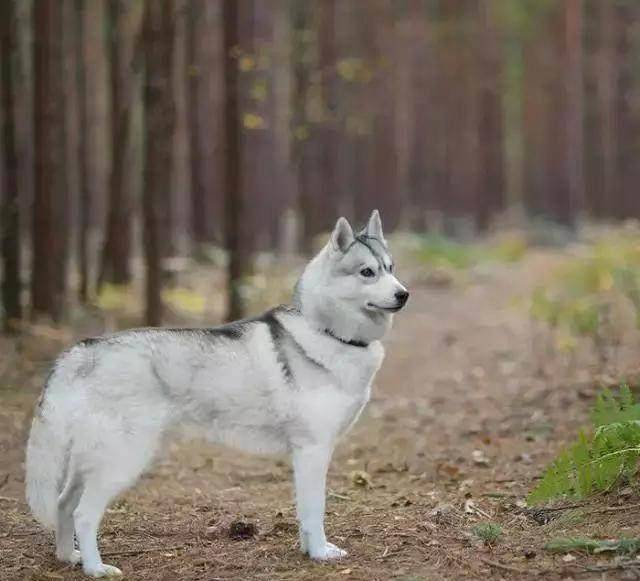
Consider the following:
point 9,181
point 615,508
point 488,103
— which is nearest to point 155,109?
point 9,181

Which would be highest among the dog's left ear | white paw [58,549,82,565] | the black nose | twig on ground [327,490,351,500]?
the dog's left ear

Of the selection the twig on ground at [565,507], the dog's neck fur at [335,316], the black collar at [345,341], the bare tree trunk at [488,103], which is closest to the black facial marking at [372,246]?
the dog's neck fur at [335,316]

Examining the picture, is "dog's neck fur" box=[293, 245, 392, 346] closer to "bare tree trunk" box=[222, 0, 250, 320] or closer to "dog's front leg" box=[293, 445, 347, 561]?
"dog's front leg" box=[293, 445, 347, 561]

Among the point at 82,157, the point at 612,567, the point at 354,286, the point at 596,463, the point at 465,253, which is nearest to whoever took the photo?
the point at 612,567

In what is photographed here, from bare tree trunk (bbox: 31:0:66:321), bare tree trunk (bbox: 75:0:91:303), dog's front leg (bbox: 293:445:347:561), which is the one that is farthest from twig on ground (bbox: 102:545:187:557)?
bare tree trunk (bbox: 75:0:91:303)

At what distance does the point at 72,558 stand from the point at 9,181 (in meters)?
7.05

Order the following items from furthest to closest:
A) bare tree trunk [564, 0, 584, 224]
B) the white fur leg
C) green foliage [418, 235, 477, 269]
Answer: bare tree trunk [564, 0, 584, 224] → green foliage [418, 235, 477, 269] → the white fur leg

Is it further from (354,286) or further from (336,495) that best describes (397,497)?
(354,286)

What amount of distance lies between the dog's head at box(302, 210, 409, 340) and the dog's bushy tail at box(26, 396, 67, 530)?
4.98 feet

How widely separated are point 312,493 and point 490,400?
5.08 metres

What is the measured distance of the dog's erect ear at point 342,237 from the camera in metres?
5.26

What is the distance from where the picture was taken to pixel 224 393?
519 centimetres

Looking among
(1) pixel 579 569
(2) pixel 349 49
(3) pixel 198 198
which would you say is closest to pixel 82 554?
(1) pixel 579 569

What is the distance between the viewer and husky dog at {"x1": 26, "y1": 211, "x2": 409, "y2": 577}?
5.02 metres
